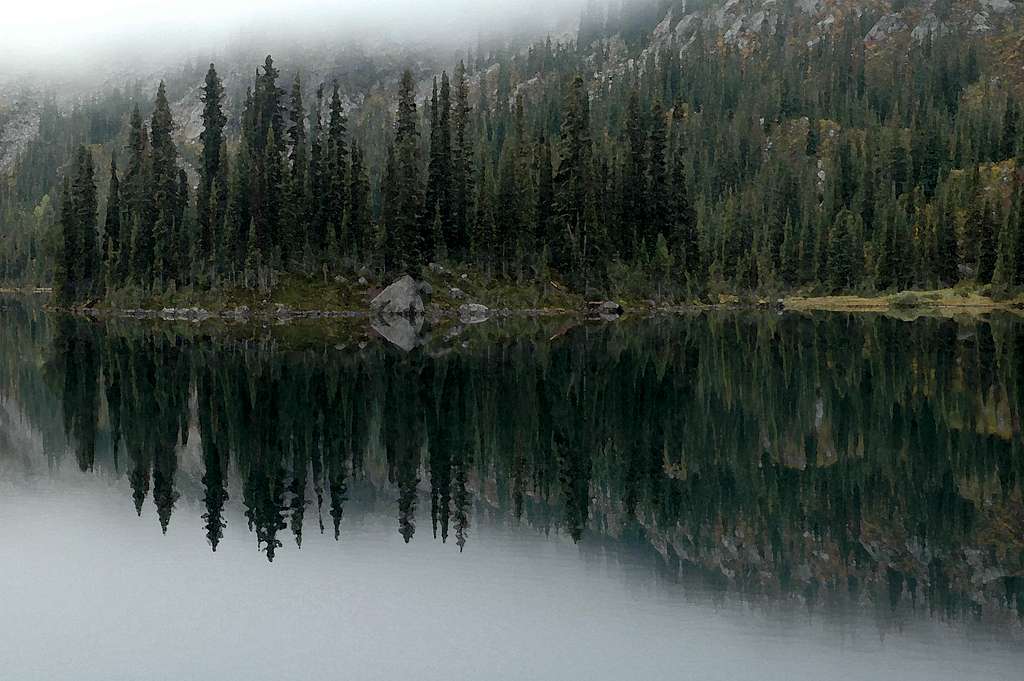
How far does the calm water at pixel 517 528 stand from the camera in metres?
20.3

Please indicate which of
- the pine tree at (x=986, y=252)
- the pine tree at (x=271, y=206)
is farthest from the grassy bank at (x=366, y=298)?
the pine tree at (x=986, y=252)

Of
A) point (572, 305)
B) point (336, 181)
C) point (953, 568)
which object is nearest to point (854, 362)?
point (953, 568)

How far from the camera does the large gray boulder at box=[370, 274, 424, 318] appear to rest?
5177 inches

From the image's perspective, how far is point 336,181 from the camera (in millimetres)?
147500

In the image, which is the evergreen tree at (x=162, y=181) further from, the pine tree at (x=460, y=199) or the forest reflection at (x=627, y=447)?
the forest reflection at (x=627, y=447)

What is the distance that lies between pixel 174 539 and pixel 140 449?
1379 cm

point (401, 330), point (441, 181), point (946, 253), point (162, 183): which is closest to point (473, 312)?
point (441, 181)

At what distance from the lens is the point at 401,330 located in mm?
109938

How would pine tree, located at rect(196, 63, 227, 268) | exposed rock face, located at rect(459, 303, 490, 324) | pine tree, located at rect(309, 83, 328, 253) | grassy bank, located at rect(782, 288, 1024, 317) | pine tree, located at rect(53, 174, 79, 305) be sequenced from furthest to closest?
grassy bank, located at rect(782, 288, 1024, 317)
pine tree, located at rect(53, 174, 79, 305)
pine tree, located at rect(309, 83, 328, 253)
pine tree, located at rect(196, 63, 227, 268)
exposed rock face, located at rect(459, 303, 490, 324)

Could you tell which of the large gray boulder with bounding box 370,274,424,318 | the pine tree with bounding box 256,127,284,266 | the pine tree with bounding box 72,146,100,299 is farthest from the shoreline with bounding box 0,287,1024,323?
the pine tree with bounding box 256,127,284,266

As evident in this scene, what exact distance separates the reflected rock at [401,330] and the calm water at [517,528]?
29.3m

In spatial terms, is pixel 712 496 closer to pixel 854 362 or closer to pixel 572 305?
pixel 854 362

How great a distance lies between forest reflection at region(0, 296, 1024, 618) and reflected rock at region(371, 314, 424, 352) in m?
11.0

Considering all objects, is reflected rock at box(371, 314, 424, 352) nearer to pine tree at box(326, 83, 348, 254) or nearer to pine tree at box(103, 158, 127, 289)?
pine tree at box(326, 83, 348, 254)
